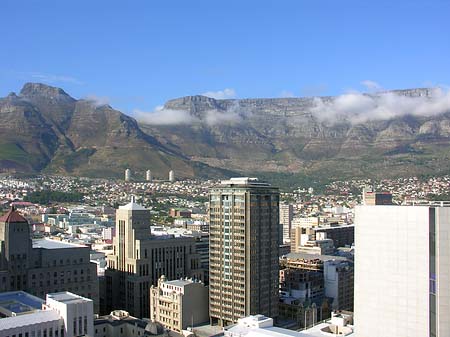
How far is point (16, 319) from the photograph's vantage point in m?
36.0

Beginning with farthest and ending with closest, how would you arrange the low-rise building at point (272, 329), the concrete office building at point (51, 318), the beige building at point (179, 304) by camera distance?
1. the beige building at point (179, 304)
2. the concrete office building at point (51, 318)
3. the low-rise building at point (272, 329)

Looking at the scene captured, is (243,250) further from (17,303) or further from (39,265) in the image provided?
(17,303)

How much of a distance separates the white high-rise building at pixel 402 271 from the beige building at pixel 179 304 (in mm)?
26878

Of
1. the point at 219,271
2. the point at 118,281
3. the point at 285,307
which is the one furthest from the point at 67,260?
the point at 285,307

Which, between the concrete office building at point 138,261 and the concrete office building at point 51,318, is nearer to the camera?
the concrete office building at point 51,318

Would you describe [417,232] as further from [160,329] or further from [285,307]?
[285,307]

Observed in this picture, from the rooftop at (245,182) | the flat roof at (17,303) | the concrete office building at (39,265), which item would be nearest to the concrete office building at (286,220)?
the rooftop at (245,182)

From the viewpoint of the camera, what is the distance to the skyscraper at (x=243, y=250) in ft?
167

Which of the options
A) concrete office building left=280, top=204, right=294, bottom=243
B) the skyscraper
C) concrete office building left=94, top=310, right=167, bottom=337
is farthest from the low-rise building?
concrete office building left=280, top=204, right=294, bottom=243

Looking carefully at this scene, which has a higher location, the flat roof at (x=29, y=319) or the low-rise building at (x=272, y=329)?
the flat roof at (x=29, y=319)

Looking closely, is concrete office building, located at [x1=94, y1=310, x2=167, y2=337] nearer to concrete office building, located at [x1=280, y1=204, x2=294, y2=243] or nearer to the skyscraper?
the skyscraper

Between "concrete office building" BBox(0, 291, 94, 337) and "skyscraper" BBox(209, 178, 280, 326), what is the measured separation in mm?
15333

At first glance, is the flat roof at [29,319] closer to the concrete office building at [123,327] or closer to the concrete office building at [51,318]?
the concrete office building at [51,318]

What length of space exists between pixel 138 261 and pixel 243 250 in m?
11.3
